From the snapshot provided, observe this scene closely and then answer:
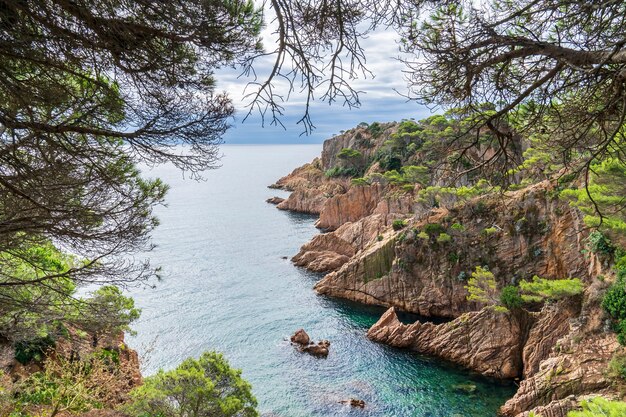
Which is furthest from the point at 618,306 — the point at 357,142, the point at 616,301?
the point at 357,142

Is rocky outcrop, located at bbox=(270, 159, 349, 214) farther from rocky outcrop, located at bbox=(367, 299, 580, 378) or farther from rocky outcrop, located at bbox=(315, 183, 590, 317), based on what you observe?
rocky outcrop, located at bbox=(367, 299, 580, 378)

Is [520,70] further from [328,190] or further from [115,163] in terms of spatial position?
[328,190]

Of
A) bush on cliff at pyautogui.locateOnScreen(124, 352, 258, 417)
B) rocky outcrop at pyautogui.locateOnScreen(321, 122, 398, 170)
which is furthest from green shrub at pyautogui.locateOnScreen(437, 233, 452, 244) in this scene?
rocky outcrop at pyautogui.locateOnScreen(321, 122, 398, 170)

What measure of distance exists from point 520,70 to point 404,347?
1647 cm

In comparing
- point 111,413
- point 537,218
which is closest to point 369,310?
point 537,218

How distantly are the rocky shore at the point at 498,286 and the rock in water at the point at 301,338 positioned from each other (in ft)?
11.1

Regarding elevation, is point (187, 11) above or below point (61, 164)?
above

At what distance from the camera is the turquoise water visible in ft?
47.5

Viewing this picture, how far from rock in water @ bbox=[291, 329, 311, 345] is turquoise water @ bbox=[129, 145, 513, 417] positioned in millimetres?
500

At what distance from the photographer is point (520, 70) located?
4.04 metres

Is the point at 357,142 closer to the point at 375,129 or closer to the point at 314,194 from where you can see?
the point at 375,129

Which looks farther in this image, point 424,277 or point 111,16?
point 424,277

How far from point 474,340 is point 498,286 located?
13.8 ft

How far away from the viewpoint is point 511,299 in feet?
53.1
